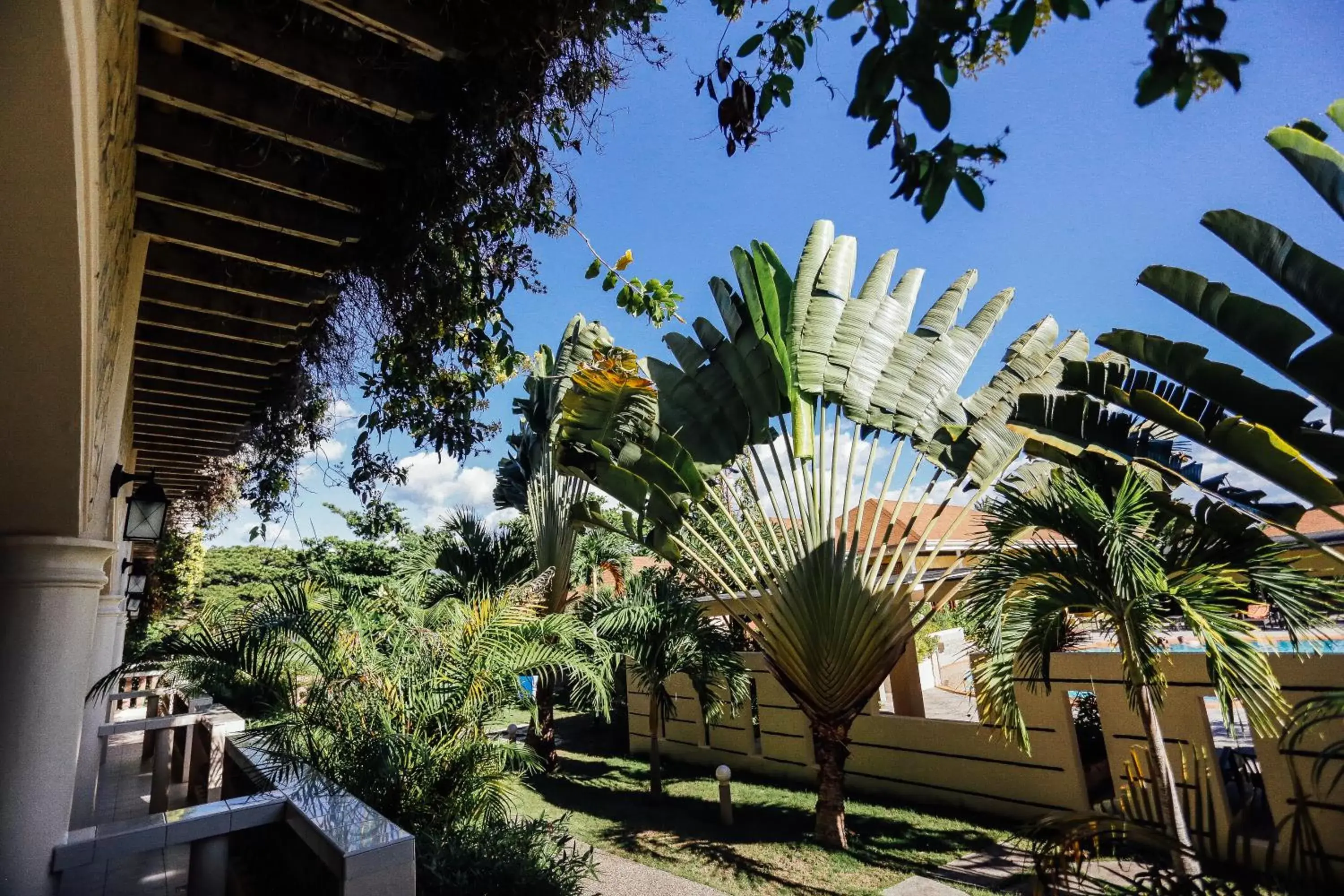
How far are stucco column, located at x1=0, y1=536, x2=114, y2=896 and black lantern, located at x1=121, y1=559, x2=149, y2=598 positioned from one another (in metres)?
6.39

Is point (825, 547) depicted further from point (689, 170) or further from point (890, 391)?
point (689, 170)

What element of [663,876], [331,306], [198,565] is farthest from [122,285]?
[198,565]

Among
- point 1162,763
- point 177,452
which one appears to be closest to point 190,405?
point 177,452

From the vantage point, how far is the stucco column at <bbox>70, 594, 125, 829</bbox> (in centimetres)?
550

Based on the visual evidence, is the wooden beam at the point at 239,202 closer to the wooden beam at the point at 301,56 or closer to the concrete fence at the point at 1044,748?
the wooden beam at the point at 301,56

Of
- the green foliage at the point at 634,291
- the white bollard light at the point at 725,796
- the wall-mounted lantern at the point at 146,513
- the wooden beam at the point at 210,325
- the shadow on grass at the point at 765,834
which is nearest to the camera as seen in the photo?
the wooden beam at the point at 210,325

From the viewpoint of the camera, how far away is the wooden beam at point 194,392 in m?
5.06

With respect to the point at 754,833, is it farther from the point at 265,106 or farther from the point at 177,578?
the point at 177,578

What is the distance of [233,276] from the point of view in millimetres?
3432

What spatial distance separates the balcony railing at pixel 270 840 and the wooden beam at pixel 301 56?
2.85 meters

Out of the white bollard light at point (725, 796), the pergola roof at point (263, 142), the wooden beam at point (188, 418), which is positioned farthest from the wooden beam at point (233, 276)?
the white bollard light at point (725, 796)

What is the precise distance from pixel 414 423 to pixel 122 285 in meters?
2.28

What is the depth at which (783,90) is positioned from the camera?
233cm

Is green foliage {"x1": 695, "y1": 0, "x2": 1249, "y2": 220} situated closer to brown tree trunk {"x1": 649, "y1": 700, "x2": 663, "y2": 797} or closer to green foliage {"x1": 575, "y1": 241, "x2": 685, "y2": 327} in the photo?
green foliage {"x1": 575, "y1": 241, "x2": 685, "y2": 327}
